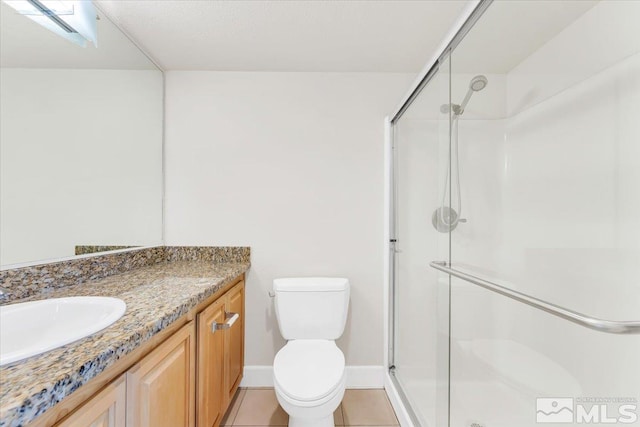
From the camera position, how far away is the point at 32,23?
43.1 inches

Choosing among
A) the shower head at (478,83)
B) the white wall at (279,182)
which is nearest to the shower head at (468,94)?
the shower head at (478,83)

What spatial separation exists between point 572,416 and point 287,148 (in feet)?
6.34

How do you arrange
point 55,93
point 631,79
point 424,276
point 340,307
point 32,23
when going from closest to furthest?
point 631,79
point 32,23
point 55,93
point 424,276
point 340,307

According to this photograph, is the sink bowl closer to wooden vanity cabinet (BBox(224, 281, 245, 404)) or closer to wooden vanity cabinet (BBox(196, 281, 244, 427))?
wooden vanity cabinet (BBox(196, 281, 244, 427))

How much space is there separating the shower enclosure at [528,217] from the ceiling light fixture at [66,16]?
160 centimetres

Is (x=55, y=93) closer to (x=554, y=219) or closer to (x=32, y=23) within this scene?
(x=32, y=23)

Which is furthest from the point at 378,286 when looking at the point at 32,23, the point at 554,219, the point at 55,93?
the point at 32,23

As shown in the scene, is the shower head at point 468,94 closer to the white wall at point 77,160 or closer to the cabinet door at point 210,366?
the cabinet door at point 210,366

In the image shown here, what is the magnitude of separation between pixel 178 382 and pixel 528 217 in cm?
164

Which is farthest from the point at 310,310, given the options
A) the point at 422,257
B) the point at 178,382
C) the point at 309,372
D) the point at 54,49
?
the point at 54,49

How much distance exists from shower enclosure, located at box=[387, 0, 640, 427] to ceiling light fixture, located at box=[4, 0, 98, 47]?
1.60 meters

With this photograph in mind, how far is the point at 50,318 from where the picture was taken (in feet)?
2.96

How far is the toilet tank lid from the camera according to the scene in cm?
172

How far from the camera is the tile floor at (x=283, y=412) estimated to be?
5.20ft
